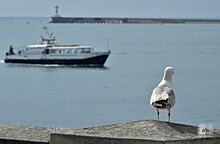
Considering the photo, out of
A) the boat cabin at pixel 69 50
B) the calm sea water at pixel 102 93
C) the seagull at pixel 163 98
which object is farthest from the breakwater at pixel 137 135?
the boat cabin at pixel 69 50

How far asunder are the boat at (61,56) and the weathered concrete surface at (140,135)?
63.3 metres

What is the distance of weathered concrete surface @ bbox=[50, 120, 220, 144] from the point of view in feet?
11.1

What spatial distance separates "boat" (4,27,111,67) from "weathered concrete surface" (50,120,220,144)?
208 feet

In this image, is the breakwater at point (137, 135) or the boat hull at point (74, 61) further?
the boat hull at point (74, 61)

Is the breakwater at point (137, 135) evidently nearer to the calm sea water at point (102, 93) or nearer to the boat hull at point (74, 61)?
the calm sea water at point (102, 93)

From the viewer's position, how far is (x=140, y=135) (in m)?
3.47

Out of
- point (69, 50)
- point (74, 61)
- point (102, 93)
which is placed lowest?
point (102, 93)

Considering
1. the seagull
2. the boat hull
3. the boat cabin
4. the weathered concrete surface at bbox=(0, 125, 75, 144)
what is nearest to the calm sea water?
the boat hull

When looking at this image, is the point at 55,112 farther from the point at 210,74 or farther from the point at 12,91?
the point at 210,74

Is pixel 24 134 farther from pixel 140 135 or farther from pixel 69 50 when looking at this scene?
pixel 69 50

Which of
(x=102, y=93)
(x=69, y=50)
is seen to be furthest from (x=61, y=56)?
(x=102, y=93)

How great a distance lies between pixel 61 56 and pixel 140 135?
66150 millimetres

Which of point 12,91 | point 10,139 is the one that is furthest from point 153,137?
point 12,91

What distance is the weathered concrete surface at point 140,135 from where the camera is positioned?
3395 millimetres
